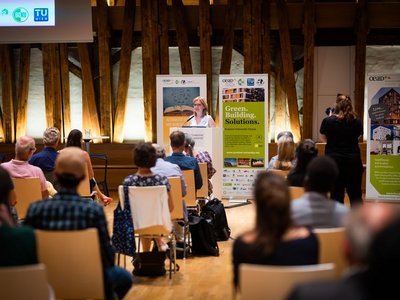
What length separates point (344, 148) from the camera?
6230mm

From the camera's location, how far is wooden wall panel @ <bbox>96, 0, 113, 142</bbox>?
11000 mm

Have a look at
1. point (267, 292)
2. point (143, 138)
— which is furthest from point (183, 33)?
point (267, 292)

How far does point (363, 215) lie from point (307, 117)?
907 cm

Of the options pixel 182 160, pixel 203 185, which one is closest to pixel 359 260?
pixel 182 160

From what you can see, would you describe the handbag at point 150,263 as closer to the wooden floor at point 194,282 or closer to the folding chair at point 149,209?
the wooden floor at point 194,282

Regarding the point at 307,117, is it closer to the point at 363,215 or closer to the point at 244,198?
the point at 244,198

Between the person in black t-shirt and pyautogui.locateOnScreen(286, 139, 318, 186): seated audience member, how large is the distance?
1.54m

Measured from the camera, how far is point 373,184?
9195 millimetres

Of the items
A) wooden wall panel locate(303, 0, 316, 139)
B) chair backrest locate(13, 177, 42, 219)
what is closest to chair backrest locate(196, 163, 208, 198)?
chair backrest locate(13, 177, 42, 219)

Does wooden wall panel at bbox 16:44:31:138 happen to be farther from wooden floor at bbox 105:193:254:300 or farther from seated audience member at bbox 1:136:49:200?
seated audience member at bbox 1:136:49:200

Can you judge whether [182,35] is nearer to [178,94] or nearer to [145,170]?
[178,94]

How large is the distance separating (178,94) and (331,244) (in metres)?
6.70

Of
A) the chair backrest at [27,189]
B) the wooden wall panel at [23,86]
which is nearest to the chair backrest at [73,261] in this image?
the chair backrest at [27,189]

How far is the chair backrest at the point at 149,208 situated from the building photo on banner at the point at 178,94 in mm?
4708
